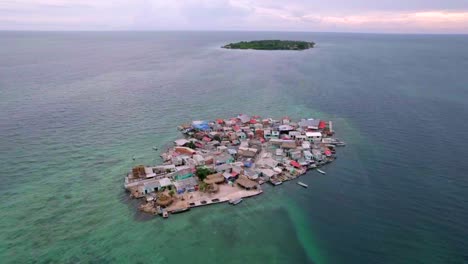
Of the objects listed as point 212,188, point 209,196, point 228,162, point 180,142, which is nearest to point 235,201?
Answer: point 209,196

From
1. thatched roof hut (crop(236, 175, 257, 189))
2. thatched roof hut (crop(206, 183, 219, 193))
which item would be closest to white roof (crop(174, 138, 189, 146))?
thatched roof hut (crop(206, 183, 219, 193))

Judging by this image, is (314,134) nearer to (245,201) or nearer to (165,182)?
(245,201)

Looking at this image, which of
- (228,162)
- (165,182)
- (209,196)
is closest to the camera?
(209,196)

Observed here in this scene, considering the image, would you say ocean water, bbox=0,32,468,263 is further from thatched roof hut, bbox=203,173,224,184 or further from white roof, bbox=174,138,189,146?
thatched roof hut, bbox=203,173,224,184

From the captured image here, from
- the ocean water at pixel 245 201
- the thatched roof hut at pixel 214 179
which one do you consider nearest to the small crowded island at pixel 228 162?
the thatched roof hut at pixel 214 179

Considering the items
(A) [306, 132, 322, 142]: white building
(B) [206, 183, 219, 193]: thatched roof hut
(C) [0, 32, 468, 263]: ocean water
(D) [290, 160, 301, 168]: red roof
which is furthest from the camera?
(A) [306, 132, 322, 142]: white building

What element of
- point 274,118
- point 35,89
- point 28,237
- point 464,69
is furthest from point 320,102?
point 464,69
